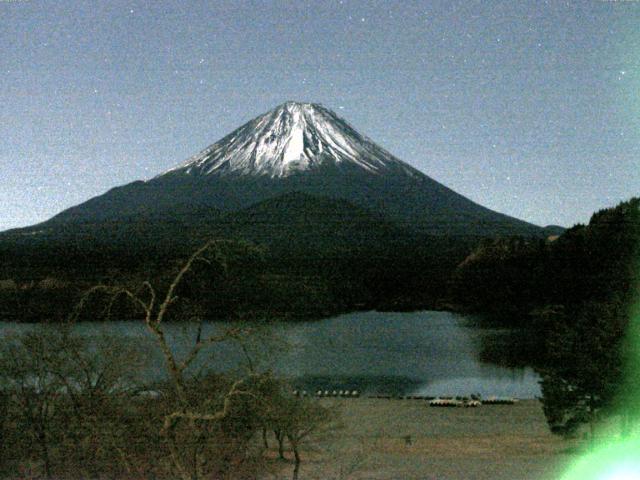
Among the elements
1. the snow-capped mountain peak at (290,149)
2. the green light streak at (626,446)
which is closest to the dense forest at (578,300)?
the green light streak at (626,446)

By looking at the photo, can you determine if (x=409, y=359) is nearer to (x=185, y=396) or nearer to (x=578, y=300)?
(x=578, y=300)

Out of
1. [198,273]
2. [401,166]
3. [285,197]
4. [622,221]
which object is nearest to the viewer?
[198,273]

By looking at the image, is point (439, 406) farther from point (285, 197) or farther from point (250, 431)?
point (250, 431)

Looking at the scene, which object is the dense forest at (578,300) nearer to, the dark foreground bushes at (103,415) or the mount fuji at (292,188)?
the mount fuji at (292,188)

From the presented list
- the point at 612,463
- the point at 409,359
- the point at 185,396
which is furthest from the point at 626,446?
the point at 409,359

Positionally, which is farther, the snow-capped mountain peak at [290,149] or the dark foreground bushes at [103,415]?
the snow-capped mountain peak at [290,149]

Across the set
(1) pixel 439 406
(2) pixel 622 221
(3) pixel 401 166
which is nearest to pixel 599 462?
(2) pixel 622 221

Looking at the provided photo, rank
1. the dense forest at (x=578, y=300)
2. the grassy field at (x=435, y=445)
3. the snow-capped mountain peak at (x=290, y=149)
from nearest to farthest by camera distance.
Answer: the dense forest at (x=578, y=300)
the grassy field at (x=435, y=445)
the snow-capped mountain peak at (x=290, y=149)

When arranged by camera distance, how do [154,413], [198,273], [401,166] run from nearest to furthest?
[154,413], [198,273], [401,166]
